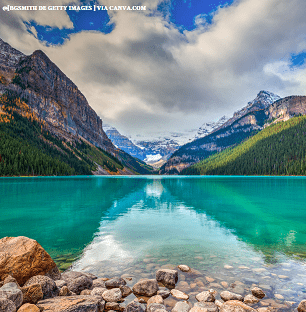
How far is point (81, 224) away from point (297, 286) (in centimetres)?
1950

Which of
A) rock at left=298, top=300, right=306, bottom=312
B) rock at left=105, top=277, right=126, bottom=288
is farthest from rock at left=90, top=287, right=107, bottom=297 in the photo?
rock at left=298, top=300, right=306, bottom=312

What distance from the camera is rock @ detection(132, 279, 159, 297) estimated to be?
829 cm

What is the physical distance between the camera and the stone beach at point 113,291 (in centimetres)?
661

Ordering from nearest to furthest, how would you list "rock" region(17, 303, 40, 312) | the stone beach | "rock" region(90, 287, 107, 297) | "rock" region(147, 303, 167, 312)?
"rock" region(17, 303, 40, 312) < the stone beach < "rock" region(147, 303, 167, 312) < "rock" region(90, 287, 107, 297)

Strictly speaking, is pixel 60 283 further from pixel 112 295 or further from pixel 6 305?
pixel 6 305

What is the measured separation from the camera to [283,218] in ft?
82.1

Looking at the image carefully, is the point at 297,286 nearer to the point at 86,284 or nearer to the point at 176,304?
the point at 176,304

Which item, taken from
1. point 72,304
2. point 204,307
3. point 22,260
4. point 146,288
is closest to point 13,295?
point 72,304

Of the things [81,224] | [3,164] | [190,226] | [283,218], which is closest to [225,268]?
[190,226]

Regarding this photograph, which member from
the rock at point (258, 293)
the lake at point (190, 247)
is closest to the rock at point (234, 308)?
the lake at point (190, 247)

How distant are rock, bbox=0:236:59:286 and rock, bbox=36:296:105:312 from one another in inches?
80.4

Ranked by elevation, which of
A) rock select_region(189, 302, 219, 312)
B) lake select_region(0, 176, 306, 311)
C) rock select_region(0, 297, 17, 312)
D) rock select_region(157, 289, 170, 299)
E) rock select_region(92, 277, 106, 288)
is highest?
rock select_region(0, 297, 17, 312)

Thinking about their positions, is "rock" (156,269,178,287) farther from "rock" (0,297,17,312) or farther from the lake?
"rock" (0,297,17,312)

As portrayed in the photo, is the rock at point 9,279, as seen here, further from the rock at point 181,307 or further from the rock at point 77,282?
the rock at point 181,307
